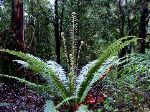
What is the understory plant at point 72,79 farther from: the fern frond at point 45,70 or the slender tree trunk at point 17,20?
the slender tree trunk at point 17,20

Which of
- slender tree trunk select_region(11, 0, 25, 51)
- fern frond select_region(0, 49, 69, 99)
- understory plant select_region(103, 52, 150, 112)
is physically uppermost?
slender tree trunk select_region(11, 0, 25, 51)

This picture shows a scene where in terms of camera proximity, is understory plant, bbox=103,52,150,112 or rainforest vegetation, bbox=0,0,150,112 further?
rainforest vegetation, bbox=0,0,150,112

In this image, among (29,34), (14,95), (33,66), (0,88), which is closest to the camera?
(33,66)

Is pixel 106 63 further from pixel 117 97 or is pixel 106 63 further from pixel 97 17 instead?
pixel 97 17

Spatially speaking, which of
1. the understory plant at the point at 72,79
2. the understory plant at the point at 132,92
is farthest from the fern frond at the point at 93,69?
the understory plant at the point at 132,92

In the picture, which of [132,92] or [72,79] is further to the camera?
[72,79]

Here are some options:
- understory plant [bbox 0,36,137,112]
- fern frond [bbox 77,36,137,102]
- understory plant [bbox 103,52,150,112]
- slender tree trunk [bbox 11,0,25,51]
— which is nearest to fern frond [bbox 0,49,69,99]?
understory plant [bbox 0,36,137,112]

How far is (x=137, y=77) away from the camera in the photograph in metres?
6.26

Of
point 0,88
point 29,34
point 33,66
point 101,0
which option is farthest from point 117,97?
point 101,0

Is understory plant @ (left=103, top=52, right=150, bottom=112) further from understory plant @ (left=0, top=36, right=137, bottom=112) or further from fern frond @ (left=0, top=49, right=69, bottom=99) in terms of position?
fern frond @ (left=0, top=49, right=69, bottom=99)

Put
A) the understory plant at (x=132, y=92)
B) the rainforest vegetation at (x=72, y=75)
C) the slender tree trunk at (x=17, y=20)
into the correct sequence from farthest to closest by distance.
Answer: the slender tree trunk at (x=17, y=20) → the rainforest vegetation at (x=72, y=75) → the understory plant at (x=132, y=92)

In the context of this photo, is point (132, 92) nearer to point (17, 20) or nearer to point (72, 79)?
point (72, 79)

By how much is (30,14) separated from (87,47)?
3.53 metres

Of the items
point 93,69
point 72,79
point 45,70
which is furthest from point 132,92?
point 45,70
